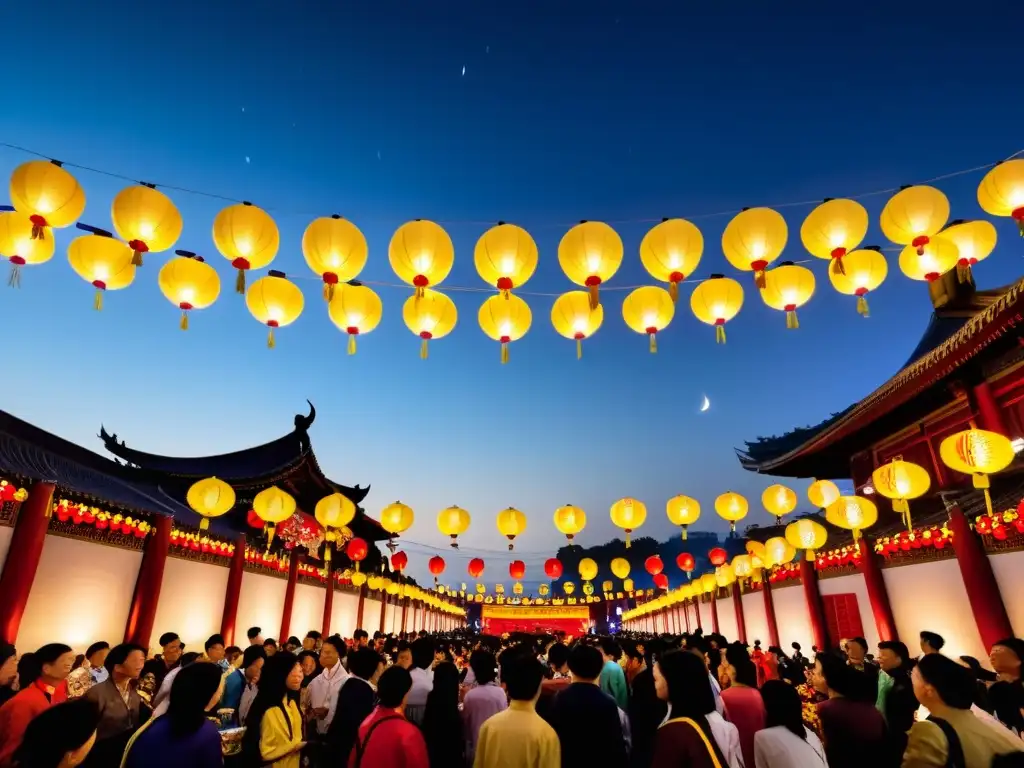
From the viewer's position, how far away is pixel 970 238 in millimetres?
5246

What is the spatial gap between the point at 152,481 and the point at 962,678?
1376 centimetres

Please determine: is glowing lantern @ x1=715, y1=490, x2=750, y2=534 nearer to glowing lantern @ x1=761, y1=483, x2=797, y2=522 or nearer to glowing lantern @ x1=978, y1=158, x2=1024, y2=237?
glowing lantern @ x1=761, y1=483, x2=797, y2=522

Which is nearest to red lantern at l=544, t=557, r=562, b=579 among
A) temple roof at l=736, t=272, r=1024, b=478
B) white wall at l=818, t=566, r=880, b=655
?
temple roof at l=736, t=272, r=1024, b=478

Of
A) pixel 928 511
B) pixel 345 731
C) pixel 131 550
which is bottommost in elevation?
pixel 345 731

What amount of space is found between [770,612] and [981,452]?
13.3 metres

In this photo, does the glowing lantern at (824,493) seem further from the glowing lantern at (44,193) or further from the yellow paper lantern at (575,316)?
the glowing lantern at (44,193)

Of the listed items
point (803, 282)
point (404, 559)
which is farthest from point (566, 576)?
point (803, 282)

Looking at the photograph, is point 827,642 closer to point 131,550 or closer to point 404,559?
point 404,559

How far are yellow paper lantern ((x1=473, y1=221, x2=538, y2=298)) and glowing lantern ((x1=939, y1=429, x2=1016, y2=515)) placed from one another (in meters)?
5.27

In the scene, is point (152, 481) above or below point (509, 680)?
above

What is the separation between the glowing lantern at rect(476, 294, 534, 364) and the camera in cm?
581

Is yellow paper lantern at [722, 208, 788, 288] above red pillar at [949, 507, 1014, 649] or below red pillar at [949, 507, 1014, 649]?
above

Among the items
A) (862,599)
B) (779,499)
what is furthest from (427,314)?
(862,599)

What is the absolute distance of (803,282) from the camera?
557 cm
